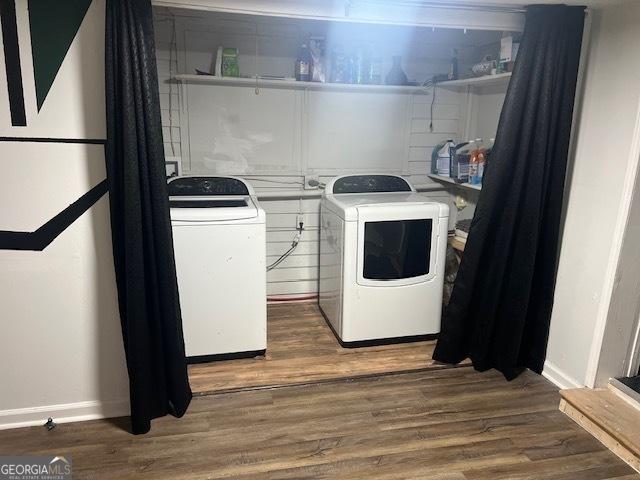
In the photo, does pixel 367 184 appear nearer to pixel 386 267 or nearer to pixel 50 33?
pixel 386 267

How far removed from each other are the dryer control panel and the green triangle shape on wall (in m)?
1.79

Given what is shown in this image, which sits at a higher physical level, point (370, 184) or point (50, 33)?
point (50, 33)

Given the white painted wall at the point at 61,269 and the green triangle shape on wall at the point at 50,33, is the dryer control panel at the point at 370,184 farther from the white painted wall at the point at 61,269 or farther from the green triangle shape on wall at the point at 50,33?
the green triangle shape on wall at the point at 50,33

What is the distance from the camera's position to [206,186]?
2.96 meters

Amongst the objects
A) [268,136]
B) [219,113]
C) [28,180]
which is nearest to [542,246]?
[268,136]

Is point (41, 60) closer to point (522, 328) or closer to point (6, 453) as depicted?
point (6, 453)

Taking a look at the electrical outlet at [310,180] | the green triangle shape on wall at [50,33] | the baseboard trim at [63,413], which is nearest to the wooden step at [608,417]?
the electrical outlet at [310,180]

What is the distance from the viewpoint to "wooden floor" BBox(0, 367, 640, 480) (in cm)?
194

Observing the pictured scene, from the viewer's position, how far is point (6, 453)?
2010 millimetres

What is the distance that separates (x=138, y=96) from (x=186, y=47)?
1.42 meters

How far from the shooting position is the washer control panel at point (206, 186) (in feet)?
9.55

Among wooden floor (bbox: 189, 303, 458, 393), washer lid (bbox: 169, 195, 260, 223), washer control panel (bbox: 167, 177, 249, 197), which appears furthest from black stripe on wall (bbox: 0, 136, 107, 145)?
wooden floor (bbox: 189, 303, 458, 393)

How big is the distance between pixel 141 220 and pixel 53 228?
15.5 inches

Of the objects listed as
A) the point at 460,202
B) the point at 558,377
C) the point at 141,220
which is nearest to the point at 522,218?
the point at 558,377
